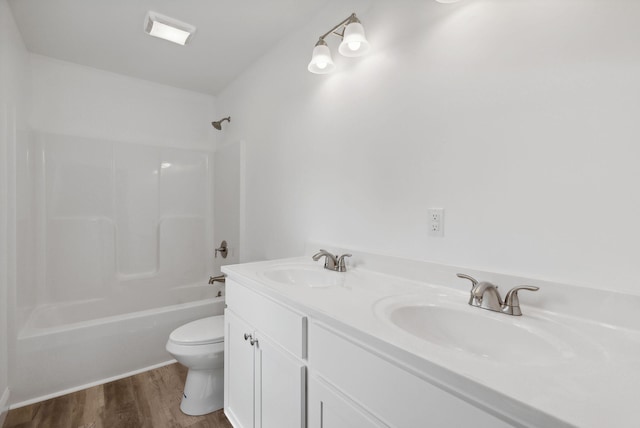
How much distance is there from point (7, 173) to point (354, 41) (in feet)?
6.92

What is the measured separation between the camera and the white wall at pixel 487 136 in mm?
815

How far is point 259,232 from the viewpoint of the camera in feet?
7.91

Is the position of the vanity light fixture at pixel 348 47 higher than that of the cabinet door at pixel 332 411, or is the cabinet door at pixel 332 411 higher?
the vanity light fixture at pixel 348 47

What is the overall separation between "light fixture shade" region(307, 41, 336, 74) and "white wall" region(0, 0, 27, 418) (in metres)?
1.74

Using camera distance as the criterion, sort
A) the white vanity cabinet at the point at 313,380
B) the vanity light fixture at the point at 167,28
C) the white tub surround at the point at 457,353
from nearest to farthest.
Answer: the white tub surround at the point at 457,353 < the white vanity cabinet at the point at 313,380 < the vanity light fixture at the point at 167,28

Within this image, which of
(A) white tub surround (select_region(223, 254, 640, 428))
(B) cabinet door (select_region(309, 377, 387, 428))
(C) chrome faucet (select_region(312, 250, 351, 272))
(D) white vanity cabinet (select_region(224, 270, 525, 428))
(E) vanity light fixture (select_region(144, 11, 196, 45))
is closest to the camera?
(A) white tub surround (select_region(223, 254, 640, 428))

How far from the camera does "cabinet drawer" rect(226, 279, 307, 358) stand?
103cm

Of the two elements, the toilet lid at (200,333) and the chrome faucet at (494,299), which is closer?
the chrome faucet at (494,299)

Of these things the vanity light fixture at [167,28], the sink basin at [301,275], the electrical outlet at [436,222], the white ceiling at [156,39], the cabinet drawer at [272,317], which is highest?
the white ceiling at [156,39]

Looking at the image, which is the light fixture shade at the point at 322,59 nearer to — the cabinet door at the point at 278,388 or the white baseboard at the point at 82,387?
the cabinet door at the point at 278,388

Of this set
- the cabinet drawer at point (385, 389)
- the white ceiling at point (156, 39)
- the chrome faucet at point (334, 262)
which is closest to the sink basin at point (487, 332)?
the cabinet drawer at point (385, 389)

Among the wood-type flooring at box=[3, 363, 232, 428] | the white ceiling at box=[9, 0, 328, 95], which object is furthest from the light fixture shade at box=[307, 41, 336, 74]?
the wood-type flooring at box=[3, 363, 232, 428]

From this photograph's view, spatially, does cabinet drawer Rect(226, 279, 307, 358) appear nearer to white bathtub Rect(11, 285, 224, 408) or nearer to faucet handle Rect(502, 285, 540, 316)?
faucet handle Rect(502, 285, 540, 316)

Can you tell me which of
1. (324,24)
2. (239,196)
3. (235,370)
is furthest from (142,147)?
(235,370)
